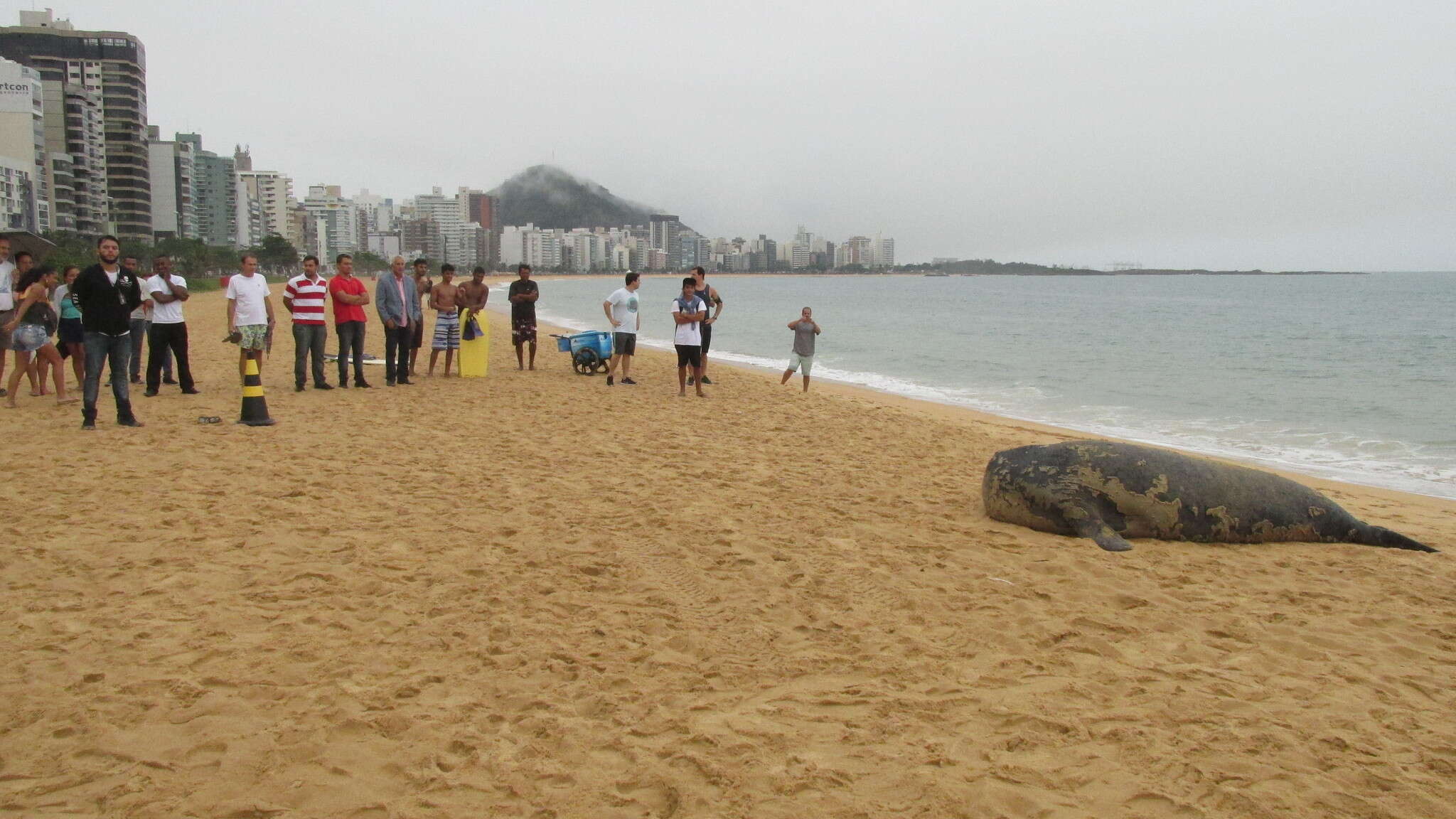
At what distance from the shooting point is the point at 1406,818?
287 centimetres

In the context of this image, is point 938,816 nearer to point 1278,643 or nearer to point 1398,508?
point 1278,643

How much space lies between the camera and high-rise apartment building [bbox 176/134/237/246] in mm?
133875

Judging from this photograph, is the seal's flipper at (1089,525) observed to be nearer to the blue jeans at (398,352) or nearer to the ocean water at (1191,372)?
the ocean water at (1191,372)

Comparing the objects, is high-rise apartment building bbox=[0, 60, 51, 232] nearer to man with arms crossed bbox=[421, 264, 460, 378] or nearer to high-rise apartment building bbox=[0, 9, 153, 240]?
high-rise apartment building bbox=[0, 9, 153, 240]

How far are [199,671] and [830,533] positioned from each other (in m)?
3.67

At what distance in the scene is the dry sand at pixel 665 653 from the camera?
3.01m

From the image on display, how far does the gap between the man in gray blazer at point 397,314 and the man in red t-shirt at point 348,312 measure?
264 millimetres

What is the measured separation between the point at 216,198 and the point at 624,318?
14814 cm

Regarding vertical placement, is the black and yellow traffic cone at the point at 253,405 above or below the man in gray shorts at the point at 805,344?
below

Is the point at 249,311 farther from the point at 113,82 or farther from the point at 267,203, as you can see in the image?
the point at 267,203

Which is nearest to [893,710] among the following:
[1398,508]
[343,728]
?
[343,728]

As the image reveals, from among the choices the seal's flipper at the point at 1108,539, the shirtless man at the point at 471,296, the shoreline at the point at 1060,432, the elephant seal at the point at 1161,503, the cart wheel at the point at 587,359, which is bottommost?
the shoreline at the point at 1060,432

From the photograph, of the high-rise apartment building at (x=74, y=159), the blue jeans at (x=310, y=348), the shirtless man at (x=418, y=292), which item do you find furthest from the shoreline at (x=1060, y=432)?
the high-rise apartment building at (x=74, y=159)

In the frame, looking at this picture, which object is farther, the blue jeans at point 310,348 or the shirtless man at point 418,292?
the shirtless man at point 418,292
